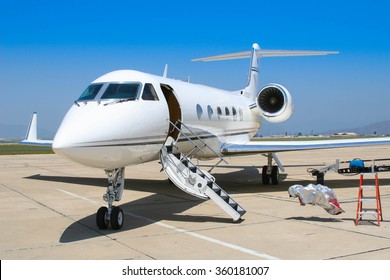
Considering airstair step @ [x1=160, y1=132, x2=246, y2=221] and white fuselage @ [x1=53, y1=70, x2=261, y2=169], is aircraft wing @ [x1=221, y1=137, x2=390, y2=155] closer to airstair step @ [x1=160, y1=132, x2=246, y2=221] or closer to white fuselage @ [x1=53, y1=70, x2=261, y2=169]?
white fuselage @ [x1=53, y1=70, x2=261, y2=169]

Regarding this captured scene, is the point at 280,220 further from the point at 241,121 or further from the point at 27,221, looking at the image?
the point at 241,121

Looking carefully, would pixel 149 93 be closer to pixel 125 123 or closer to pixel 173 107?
pixel 125 123

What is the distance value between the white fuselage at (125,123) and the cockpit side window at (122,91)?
0.09 metres

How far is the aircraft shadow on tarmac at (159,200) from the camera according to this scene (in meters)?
8.67

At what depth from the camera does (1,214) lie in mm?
10297

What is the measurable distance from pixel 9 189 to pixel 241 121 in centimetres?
844

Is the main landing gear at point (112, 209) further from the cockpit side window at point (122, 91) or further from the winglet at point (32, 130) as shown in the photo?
the winglet at point (32, 130)

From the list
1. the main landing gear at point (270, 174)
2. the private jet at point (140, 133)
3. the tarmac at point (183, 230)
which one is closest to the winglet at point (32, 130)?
the tarmac at point (183, 230)

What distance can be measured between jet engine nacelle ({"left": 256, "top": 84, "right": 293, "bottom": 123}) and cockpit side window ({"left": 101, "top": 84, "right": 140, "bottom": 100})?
7.99 meters

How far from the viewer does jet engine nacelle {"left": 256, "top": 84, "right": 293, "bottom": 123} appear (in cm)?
1620

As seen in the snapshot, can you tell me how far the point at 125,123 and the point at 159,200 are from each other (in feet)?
14.8

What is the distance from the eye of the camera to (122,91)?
30.2ft

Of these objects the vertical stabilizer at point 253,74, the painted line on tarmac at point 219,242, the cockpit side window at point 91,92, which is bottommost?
the painted line on tarmac at point 219,242
